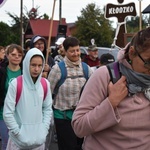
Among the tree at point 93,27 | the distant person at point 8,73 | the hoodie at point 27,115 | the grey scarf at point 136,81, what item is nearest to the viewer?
the grey scarf at point 136,81

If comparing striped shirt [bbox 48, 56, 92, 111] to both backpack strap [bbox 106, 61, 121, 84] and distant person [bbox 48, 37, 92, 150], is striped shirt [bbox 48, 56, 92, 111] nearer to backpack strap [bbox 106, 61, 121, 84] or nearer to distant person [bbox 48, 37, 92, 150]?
distant person [bbox 48, 37, 92, 150]

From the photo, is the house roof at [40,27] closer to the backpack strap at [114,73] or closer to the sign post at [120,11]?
the sign post at [120,11]

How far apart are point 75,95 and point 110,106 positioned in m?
2.62

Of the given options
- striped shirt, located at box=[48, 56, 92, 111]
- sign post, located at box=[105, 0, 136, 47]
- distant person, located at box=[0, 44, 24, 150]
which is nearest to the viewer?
striped shirt, located at box=[48, 56, 92, 111]

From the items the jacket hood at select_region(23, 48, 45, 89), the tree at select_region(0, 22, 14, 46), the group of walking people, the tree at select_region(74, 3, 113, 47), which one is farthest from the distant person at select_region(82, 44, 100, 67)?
the tree at select_region(74, 3, 113, 47)

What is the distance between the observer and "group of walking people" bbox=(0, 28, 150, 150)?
7.16 ft

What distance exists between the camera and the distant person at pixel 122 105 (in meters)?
2.17

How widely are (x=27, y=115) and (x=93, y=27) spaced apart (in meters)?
47.4

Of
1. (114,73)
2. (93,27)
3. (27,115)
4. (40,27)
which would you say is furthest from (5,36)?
(114,73)

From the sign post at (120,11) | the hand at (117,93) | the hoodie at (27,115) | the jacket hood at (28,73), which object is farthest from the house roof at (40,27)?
the hand at (117,93)

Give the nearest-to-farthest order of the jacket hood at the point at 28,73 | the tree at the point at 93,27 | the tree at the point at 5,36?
the jacket hood at the point at 28,73 → the tree at the point at 5,36 → the tree at the point at 93,27

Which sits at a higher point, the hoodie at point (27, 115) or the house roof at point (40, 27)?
the house roof at point (40, 27)

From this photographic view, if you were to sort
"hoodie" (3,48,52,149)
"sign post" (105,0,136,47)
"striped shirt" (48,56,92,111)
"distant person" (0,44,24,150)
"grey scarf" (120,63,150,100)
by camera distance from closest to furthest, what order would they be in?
"grey scarf" (120,63,150,100) → "hoodie" (3,48,52,149) → "striped shirt" (48,56,92,111) → "distant person" (0,44,24,150) → "sign post" (105,0,136,47)

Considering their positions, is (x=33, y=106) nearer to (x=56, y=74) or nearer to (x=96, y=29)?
(x=56, y=74)
